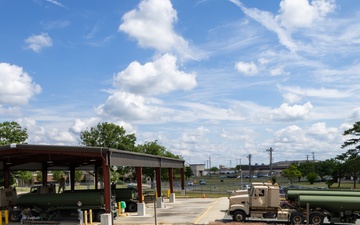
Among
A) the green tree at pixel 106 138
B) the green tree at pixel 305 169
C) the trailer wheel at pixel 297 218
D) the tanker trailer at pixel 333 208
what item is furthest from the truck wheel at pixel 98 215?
the green tree at pixel 305 169

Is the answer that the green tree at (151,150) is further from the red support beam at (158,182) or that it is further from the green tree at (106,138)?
the red support beam at (158,182)

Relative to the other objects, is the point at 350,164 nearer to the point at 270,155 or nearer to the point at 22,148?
the point at 270,155

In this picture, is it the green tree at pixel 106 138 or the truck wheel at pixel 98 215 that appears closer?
the truck wheel at pixel 98 215

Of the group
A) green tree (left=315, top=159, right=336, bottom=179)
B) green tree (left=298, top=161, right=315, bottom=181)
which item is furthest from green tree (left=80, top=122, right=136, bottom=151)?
green tree (left=315, top=159, right=336, bottom=179)

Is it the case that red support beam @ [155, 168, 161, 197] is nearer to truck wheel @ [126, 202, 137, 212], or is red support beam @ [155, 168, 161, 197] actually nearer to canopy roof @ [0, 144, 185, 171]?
canopy roof @ [0, 144, 185, 171]

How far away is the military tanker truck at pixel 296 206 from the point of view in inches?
962

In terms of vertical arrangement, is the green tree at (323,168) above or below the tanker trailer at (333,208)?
below

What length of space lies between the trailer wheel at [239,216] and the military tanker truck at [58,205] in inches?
335

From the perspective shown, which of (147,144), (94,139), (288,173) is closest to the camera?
(94,139)

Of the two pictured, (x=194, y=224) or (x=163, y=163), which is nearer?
(x=194, y=224)

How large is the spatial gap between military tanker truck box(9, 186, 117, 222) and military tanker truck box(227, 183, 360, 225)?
920 cm

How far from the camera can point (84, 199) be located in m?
29.1

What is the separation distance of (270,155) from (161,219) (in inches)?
2361

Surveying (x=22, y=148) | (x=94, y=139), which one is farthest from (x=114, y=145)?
(x=22, y=148)
